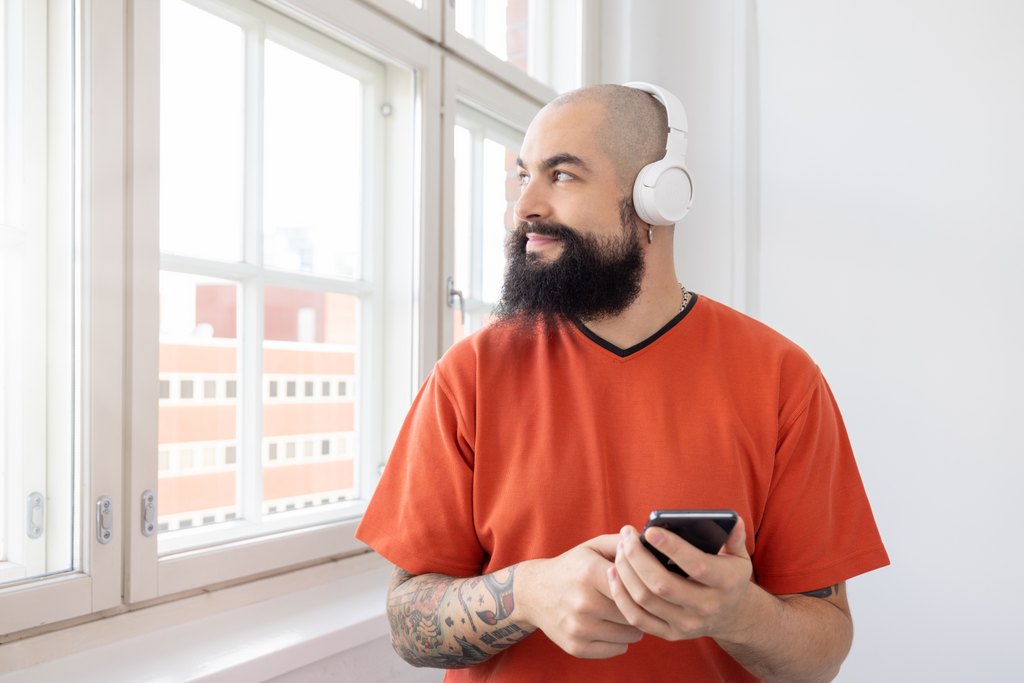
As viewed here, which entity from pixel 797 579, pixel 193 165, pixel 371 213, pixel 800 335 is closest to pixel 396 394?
pixel 371 213

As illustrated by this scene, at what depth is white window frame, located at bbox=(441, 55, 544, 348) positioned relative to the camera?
2018 mm

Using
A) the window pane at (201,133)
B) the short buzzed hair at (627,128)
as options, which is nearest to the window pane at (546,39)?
the window pane at (201,133)

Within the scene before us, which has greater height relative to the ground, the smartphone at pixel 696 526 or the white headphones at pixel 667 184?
the white headphones at pixel 667 184

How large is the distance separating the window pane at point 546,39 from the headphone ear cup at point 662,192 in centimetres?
133

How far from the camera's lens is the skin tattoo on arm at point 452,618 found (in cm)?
103

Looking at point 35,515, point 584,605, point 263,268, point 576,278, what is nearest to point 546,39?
point 263,268

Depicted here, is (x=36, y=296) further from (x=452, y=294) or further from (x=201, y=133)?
(x=452, y=294)

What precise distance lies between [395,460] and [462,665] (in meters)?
0.30

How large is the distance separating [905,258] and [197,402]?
1.87m

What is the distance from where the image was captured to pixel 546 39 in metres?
2.64

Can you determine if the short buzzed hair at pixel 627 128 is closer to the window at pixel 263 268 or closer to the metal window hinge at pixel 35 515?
the window at pixel 263 268

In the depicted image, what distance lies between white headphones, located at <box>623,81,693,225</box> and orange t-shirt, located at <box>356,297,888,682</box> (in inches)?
7.6

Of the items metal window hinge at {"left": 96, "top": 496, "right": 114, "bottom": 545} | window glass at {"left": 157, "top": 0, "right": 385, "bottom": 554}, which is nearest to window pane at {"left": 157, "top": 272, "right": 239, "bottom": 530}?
window glass at {"left": 157, "top": 0, "right": 385, "bottom": 554}

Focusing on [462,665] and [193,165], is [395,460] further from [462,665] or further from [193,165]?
[193,165]
